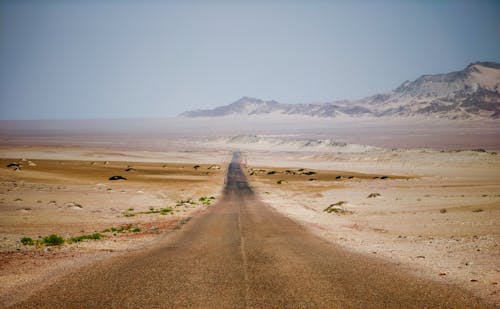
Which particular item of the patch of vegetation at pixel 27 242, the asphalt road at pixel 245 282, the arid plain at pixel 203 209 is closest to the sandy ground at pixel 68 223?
the arid plain at pixel 203 209

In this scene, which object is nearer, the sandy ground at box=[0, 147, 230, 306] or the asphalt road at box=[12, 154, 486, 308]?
the asphalt road at box=[12, 154, 486, 308]

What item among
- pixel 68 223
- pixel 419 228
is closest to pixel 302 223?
pixel 419 228

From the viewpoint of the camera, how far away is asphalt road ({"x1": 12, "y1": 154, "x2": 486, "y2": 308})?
9734 mm

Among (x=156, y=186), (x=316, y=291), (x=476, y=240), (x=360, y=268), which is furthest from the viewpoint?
(x=156, y=186)

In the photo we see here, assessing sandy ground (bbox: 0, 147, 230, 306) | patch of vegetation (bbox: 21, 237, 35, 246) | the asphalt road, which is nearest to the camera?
the asphalt road

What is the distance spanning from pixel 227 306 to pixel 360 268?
5.54 meters

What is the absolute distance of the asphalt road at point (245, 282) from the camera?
9.73m

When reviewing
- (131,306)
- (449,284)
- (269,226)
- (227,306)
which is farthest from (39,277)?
(269,226)

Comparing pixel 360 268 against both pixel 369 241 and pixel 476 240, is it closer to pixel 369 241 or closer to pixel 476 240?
pixel 369 241

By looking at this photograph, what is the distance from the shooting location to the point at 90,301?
979cm

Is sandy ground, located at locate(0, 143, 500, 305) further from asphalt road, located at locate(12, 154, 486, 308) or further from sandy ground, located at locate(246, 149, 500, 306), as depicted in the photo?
asphalt road, located at locate(12, 154, 486, 308)

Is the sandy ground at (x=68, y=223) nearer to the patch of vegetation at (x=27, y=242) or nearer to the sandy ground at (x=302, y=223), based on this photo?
the sandy ground at (x=302, y=223)

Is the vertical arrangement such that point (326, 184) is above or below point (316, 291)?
below

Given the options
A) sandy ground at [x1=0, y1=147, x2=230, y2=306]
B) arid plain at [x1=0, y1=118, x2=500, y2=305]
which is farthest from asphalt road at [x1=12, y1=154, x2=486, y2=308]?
sandy ground at [x1=0, y1=147, x2=230, y2=306]
